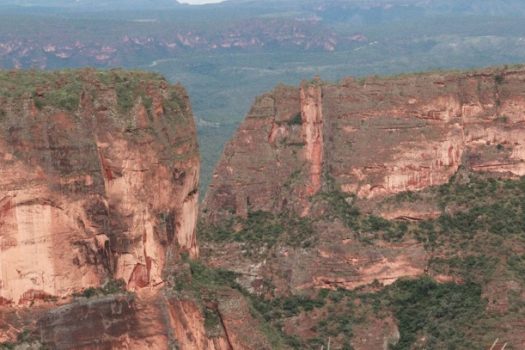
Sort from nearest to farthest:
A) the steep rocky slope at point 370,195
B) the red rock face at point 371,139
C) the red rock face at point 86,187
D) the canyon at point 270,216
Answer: the red rock face at point 86,187 → the canyon at point 270,216 → the steep rocky slope at point 370,195 → the red rock face at point 371,139

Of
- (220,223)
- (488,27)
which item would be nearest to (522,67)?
(220,223)

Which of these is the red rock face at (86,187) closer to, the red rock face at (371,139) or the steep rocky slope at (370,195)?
the steep rocky slope at (370,195)

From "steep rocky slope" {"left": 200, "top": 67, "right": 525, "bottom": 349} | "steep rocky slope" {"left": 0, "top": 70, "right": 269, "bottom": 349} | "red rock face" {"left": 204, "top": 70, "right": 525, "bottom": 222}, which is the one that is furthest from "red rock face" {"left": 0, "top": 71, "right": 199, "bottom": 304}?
"red rock face" {"left": 204, "top": 70, "right": 525, "bottom": 222}

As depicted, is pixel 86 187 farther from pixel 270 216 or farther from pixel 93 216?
pixel 270 216

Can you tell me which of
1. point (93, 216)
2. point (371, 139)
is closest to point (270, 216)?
point (371, 139)

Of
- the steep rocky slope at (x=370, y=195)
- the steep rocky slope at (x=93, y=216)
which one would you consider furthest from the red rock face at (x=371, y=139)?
the steep rocky slope at (x=93, y=216)

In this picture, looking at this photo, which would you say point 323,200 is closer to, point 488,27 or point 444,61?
point 444,61
